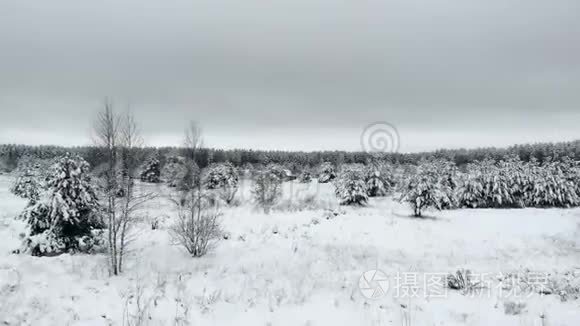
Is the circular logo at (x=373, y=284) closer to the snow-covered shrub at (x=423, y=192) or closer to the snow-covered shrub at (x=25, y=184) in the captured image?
the snow-covered shrub at (x=423, y=192)

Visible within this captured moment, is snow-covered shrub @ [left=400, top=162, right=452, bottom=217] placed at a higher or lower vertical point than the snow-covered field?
higher

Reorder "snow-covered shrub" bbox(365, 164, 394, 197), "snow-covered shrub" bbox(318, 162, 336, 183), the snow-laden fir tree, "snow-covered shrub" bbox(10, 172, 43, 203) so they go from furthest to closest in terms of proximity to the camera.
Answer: "snow-covered shrub" bbox(318, 162, 336, 183), "snow-covered shrub" bbox(365, 164, 394, 197), "snow-covered shrub" bbox(10, 172, 43, 203), the snow-laden fir tree

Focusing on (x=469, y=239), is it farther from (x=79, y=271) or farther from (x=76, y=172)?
(x=76, y=172)

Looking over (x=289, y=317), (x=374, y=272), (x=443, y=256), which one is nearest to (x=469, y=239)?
(x=443, y=256)

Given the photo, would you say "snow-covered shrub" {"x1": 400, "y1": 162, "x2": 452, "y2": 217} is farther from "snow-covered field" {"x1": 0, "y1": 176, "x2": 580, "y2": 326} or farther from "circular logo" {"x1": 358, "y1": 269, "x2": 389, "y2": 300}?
"circular logo" {"x1": 358, "y1": 269, "x2": 389, "y2": 300}

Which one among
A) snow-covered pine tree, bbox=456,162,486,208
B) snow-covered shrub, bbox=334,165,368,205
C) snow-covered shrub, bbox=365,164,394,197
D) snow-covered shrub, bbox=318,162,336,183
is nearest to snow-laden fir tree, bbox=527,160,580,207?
snow-covered pine tree, bbox=456,162,486,208

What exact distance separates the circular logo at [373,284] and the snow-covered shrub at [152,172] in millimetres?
55772

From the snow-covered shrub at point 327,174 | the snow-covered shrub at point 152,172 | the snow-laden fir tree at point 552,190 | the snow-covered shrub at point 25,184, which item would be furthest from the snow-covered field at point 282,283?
the snow-covered shrub at point 327,174

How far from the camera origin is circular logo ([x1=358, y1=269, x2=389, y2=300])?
826cm

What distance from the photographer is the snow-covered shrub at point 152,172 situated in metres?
57.7

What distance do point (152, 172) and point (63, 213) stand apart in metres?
51.3

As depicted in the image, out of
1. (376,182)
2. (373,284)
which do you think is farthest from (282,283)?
(376,182)

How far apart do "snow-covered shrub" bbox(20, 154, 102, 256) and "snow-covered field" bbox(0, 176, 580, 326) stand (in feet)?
3.65

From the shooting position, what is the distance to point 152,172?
58750mm
